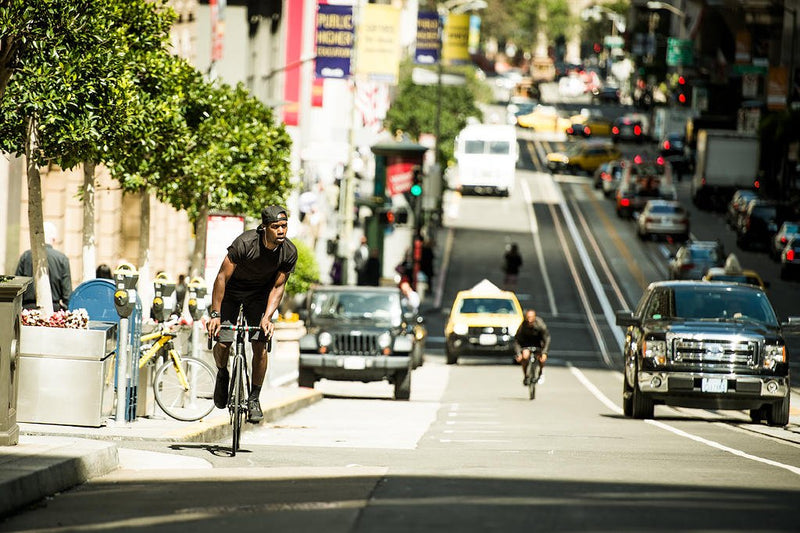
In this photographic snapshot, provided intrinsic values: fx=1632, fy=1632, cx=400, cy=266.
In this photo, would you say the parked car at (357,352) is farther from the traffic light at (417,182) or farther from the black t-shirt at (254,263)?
the traffic light at (417,182)

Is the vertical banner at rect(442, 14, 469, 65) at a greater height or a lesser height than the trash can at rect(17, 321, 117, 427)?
greater

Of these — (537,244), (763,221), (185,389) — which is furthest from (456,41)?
(185,389)

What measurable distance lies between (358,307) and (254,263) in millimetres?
13533

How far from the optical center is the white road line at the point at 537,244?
2092 inches

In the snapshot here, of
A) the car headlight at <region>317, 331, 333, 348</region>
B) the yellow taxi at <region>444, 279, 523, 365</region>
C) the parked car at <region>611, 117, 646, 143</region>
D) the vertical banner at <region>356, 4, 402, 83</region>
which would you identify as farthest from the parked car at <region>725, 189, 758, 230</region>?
the car headlight at <region>317, 331, 333, 348</region>

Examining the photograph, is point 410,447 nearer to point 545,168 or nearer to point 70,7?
point 70,7

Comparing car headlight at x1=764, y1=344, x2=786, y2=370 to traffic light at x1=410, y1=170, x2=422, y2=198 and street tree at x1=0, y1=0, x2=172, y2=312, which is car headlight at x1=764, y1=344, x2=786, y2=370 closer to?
A: street tree at x1=0, y1=0, x2=172, y2=312

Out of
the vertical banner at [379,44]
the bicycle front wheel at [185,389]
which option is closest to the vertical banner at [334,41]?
the vertical banner at [379,44]

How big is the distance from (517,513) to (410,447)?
545 centimetres

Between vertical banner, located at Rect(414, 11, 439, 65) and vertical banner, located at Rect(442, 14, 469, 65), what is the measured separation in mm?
4005

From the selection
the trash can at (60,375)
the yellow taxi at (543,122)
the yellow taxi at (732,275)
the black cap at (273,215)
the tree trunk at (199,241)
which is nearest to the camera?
the black cap at (273,215)

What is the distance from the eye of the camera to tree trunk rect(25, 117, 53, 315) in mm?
16750

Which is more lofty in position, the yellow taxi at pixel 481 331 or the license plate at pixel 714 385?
the license plate at pixel 714 385

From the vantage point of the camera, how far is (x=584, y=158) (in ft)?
310
